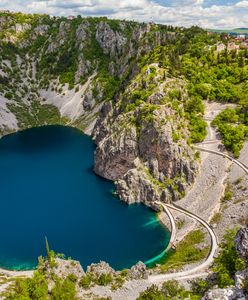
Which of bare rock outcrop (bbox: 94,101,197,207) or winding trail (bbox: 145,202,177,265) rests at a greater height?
bare rock outcrop (bbox: 94,101,197,207)

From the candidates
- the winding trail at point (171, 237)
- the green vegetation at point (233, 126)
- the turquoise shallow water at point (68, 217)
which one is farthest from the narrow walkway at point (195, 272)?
the green vegetation at point (233, 126)

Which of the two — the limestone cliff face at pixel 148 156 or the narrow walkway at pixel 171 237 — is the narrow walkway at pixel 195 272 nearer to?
the narrow walkway at pixel 171 237

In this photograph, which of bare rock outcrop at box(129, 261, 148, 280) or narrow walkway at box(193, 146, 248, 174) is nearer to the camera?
bare rock outcrop at box(129, 261, 148, 280)

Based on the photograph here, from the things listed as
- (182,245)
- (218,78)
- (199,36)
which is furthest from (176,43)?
(182,245)

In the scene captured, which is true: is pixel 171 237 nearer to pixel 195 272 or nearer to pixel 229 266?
pixel 195 272

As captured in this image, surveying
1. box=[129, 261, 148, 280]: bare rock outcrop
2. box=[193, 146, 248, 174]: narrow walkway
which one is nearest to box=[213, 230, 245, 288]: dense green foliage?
box=[129, 261, 148, 280]: bare rock outcrop

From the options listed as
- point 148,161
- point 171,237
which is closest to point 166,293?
point 171,237

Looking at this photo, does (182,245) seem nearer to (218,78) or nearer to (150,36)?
(218,78)

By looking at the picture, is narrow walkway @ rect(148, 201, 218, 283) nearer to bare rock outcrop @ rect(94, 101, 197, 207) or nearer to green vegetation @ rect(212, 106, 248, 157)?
bare rock outcrop @ rect(94, 101, 197, 207)
